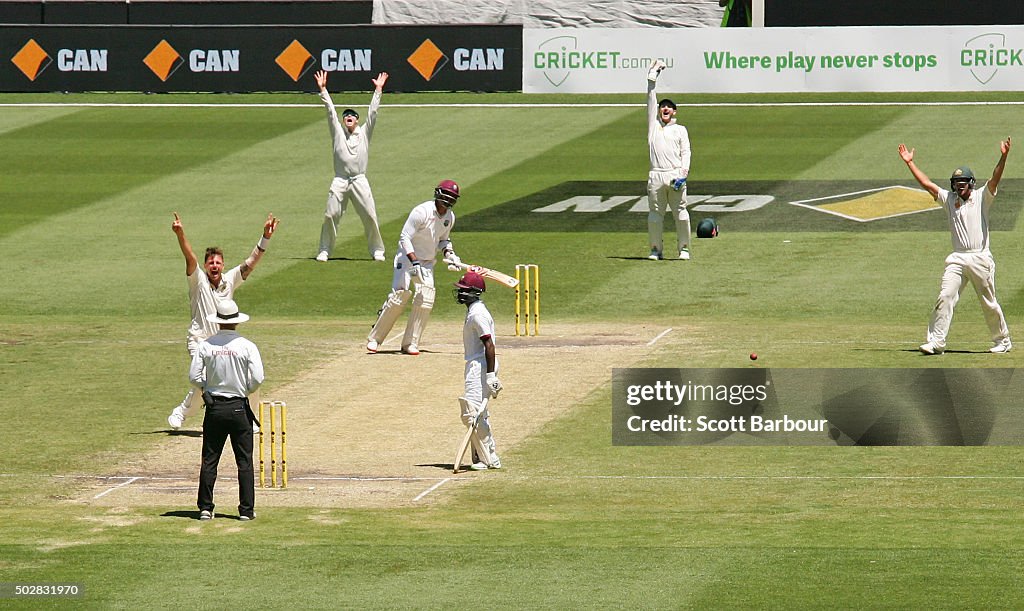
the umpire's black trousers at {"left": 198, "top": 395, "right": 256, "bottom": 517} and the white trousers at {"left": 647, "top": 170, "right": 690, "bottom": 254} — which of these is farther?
the white trousers at {"left": 647, "top": 170, "right": 690, "bottom": 254}

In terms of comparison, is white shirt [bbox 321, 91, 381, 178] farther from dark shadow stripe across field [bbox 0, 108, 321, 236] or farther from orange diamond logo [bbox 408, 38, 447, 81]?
orange diamond logo [bbox 408, 38, 447, 81]

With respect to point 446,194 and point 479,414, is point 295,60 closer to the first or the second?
point 446,194

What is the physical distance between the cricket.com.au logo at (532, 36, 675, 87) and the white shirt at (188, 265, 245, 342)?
31.0 m

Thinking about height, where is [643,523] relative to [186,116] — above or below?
below

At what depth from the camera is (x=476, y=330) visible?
1638 centimetres

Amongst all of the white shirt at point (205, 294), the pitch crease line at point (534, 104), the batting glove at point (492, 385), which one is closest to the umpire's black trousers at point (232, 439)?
the batting glove at point (492, 385)

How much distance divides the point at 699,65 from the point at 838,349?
26.0m

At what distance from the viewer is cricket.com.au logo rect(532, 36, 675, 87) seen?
48.0m

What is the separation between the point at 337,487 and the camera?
53.3 ft

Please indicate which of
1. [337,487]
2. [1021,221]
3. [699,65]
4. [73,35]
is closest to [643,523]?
[337,487]

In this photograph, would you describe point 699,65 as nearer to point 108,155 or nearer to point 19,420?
point 108,155

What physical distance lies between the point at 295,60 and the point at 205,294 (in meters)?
31.9

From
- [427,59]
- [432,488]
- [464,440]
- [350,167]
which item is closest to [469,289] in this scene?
[464,440]

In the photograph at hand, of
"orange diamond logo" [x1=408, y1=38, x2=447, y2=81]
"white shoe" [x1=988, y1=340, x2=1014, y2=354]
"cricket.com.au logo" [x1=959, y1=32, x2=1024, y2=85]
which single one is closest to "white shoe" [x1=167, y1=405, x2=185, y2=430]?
"white shoe" [x1=988, y1=340, x2=1014, y2=354]
